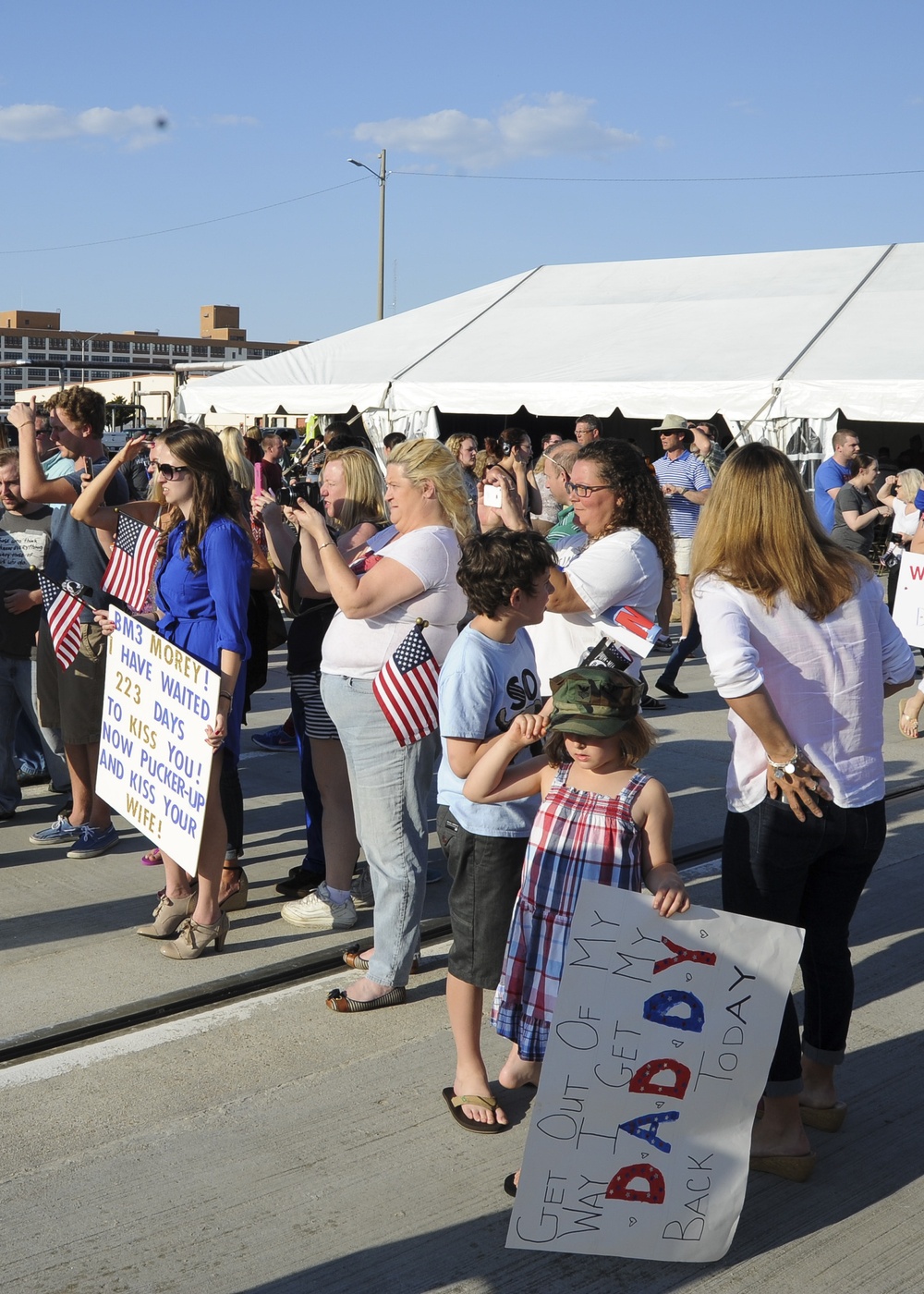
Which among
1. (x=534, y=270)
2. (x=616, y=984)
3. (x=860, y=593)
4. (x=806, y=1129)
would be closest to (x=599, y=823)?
(x=616, y=984)

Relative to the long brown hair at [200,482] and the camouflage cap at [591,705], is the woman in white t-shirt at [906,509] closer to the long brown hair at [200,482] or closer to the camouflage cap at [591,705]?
the long brown hair at [200,482]

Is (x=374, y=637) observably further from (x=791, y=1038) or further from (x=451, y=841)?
(x=791, y=1038)

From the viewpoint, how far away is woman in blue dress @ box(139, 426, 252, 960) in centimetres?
440

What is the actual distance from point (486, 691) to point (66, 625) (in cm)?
288

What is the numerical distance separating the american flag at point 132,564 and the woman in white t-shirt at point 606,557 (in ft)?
6.00

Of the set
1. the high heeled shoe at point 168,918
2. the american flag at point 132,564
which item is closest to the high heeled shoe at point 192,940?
the high heeled shoe at point 168,918

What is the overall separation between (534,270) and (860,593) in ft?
67.4

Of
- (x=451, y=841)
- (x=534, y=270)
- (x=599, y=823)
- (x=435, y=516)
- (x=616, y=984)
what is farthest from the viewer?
(x=534, y=270)

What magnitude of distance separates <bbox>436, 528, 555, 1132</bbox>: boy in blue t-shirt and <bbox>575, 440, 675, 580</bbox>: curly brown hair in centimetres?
90

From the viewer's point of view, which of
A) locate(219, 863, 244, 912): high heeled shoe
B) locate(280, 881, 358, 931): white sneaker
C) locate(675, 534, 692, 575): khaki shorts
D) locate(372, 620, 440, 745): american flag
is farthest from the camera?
locate(675, 534, 692, 575): khaki shorts

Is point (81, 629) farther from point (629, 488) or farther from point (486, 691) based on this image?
point (486, 691)

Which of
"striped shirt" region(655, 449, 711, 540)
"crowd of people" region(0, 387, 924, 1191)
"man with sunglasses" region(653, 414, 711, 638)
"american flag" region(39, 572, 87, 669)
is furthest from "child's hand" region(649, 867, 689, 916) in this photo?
"striped shirt" region(655, 449, 711, 540)

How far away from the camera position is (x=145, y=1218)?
2.99m

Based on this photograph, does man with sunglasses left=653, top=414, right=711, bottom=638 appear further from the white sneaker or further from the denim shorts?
the denim shorts
